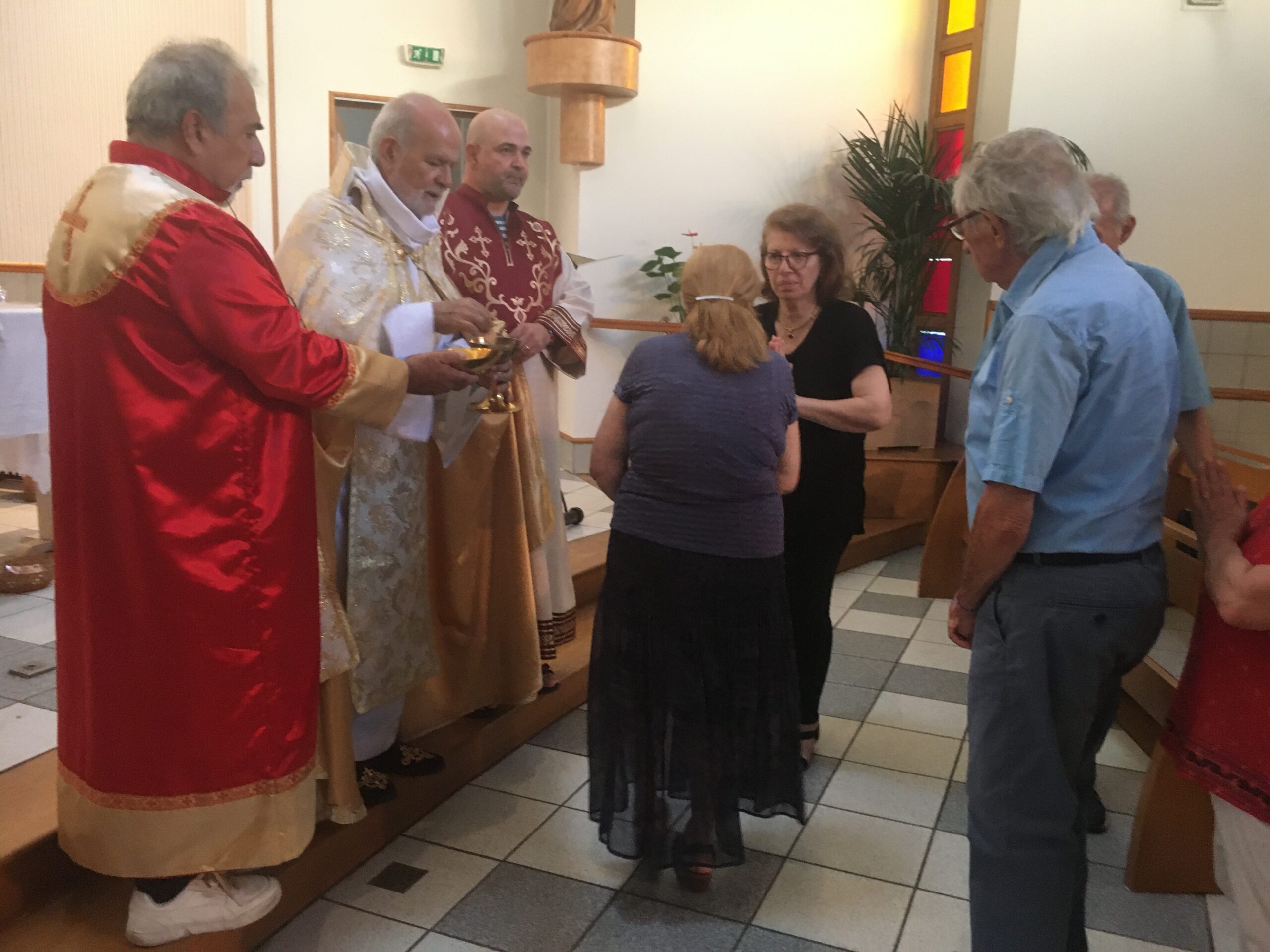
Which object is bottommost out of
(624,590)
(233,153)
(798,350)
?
(624,590)

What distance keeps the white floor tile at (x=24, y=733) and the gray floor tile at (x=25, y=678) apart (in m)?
0.08

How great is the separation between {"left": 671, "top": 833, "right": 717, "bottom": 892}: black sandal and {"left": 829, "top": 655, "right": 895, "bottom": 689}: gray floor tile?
141cm

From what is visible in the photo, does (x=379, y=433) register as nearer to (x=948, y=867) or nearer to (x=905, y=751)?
(x=948, y=867)

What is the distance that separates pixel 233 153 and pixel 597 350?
178 inches

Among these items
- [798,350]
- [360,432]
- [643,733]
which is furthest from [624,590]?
[798,350]

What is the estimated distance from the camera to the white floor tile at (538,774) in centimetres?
280

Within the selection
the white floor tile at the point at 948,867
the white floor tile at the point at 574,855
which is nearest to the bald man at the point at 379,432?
the white floor tile at the point at 574,855

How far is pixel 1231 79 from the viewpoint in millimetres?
5473

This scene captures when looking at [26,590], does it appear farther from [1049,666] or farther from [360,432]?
[1049,666]

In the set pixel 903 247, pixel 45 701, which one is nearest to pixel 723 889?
pixel 45 701

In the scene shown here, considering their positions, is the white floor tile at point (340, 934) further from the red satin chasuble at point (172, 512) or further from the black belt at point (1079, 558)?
the black belt at point (1079, 558)

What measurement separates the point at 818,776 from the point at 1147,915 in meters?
0.90

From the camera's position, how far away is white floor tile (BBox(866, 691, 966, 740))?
3.31m

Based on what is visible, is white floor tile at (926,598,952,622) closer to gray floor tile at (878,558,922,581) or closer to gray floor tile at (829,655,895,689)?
gray floor tile at (878,558,922,581)
